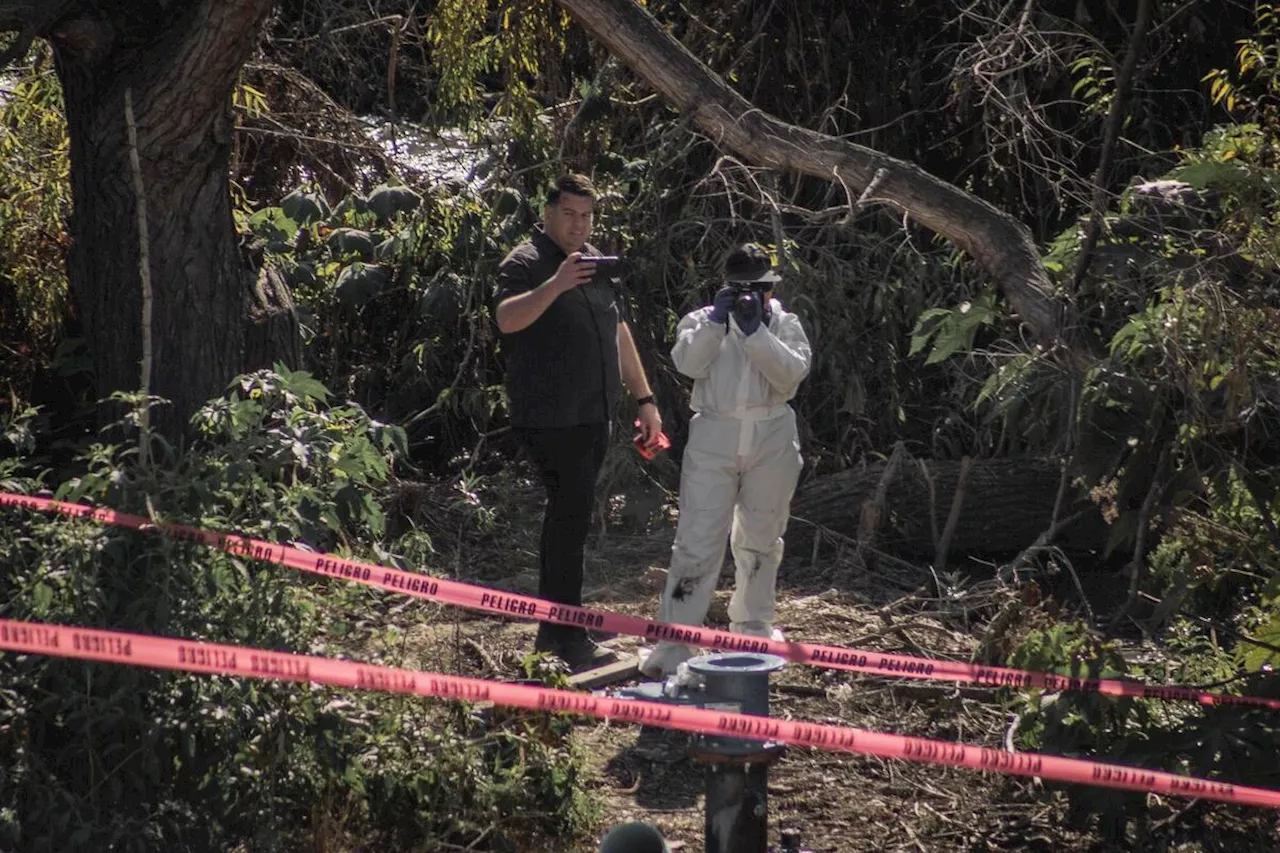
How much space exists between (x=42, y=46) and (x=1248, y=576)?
5.59m

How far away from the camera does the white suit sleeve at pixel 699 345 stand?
569 cm

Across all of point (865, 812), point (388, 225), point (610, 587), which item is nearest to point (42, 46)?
point (388, 225)

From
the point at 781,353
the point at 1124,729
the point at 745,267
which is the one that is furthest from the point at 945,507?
the point at 1124,729

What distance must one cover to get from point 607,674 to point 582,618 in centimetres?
86

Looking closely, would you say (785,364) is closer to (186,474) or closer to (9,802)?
(186,474)

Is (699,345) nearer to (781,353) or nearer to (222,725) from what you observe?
(781,353)

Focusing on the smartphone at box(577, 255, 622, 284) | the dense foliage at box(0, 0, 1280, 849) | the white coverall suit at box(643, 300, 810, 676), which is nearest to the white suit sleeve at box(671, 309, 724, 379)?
the white coverall suit at box(643, 300, 810, 676)

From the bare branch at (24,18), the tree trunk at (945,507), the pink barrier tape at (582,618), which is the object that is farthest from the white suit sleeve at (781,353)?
the bare branch at (24,18)

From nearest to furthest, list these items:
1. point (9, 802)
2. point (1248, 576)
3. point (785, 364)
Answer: point (9, 802) < point (1248, 576) < point (785, 364)

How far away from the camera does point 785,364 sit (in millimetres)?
5684

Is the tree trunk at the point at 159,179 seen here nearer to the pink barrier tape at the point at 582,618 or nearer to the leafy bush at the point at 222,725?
the leafy bush at the point at 222,725

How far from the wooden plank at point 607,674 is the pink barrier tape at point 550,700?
1820mm

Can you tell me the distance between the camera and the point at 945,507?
8086 mm

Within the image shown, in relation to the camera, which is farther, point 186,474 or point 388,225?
point 388,225
